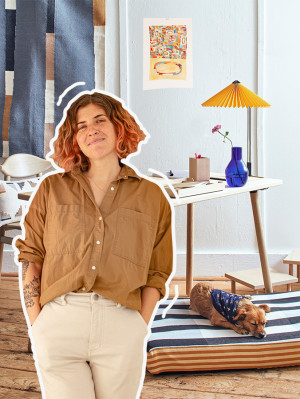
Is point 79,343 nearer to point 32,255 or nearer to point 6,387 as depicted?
point 32,255

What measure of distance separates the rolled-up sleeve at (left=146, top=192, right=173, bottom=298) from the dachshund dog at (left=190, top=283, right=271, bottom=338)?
135cm

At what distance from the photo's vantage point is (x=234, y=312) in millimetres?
2488

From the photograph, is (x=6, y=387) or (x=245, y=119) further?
(x=245, y=119)

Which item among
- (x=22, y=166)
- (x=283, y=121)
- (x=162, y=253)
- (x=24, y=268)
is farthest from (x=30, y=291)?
(x=283, y=121)

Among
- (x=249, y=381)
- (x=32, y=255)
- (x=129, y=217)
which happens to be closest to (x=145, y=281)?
(x=129, y=217)

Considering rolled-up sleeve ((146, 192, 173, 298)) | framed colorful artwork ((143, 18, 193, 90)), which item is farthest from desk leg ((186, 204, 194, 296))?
rolled-up sleeve ((146, 192, 173, 298))

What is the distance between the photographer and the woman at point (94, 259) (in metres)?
1.13

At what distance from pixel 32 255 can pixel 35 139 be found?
8.62 ft

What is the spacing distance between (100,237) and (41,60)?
2773 millimetres

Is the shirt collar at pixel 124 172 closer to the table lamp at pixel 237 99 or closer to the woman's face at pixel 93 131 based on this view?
the woman's face at pixel 93 131

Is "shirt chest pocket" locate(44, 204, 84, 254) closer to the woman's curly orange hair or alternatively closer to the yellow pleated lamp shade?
the woman's curly orange hair

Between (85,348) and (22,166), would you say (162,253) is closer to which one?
(85,348)

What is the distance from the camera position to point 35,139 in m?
3.70

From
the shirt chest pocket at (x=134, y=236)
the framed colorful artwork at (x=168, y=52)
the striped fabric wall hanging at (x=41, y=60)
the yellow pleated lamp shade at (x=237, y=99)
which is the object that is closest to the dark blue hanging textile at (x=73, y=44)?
the striped fabric wall hanging at (x=41, y=60)
